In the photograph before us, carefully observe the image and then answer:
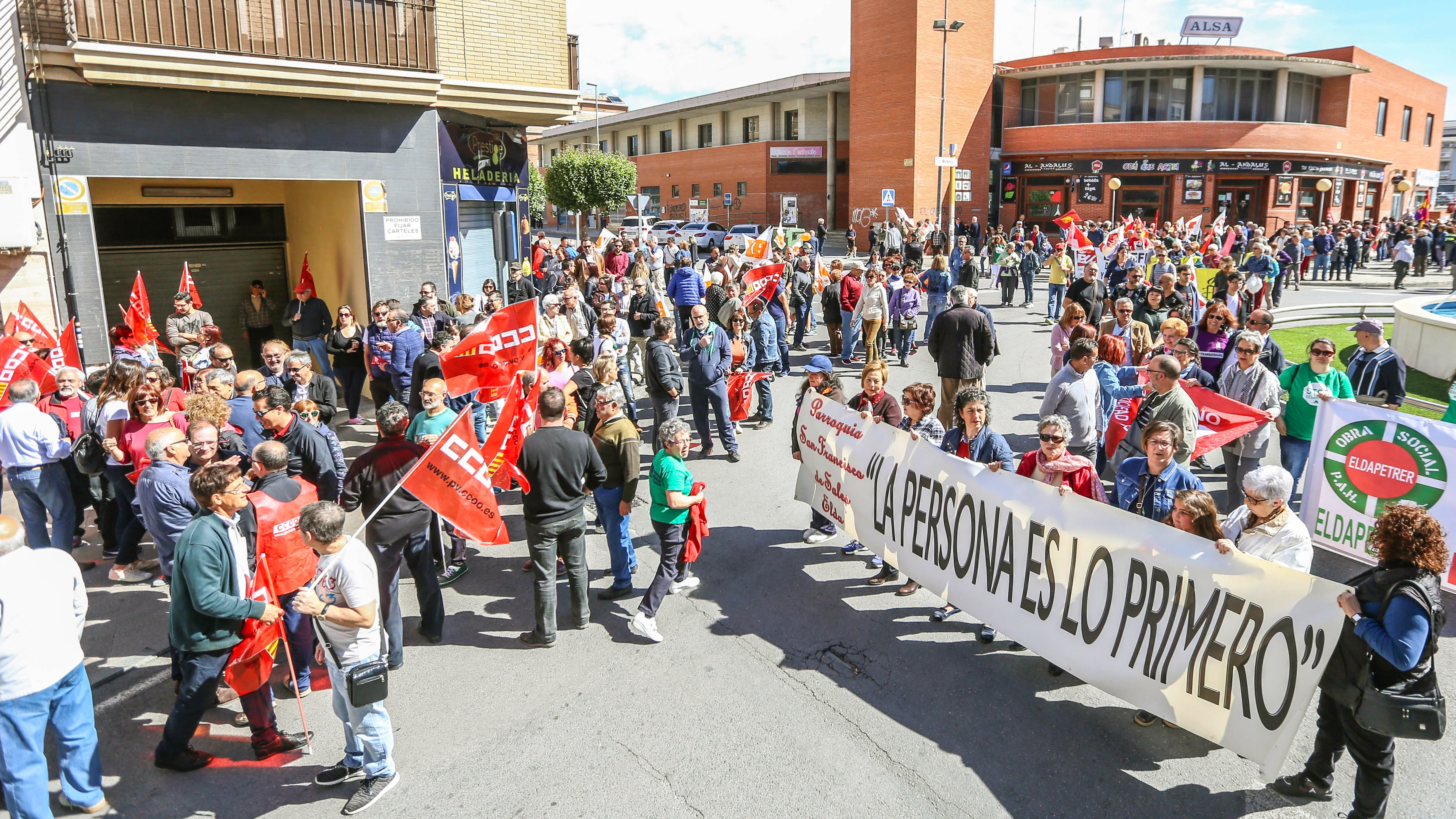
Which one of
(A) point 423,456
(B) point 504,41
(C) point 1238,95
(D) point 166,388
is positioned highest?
(C) point 1238,95

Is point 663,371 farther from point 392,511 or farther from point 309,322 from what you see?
point 309,322

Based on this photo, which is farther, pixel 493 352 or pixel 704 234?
pixel 704 234

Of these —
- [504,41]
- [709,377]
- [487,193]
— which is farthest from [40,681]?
[487,193]

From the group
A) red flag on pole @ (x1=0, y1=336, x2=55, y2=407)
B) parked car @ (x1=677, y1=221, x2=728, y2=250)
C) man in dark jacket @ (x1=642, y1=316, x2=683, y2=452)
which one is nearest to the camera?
red flag on pole @ (x1=0, y1=336, x2=55, y2=407)

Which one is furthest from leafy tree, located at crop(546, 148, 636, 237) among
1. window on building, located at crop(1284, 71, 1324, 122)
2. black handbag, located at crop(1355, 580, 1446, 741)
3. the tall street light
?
black handbag, located at crop(1355, 580, 1446, 741)

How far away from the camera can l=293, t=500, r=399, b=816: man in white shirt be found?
4.57 metres

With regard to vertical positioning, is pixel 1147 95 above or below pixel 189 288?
above

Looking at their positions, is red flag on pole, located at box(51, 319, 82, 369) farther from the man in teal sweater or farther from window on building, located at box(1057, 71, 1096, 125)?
window on building, located at box(1057, 71, 1096, 125)

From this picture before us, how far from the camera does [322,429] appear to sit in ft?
23.9

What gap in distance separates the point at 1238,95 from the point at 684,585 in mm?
44912

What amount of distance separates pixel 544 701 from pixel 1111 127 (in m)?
43.7

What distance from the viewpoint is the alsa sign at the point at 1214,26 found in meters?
46.4

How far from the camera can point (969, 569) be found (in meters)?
6.18

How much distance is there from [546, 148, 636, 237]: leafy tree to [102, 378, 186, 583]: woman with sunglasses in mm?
43548
